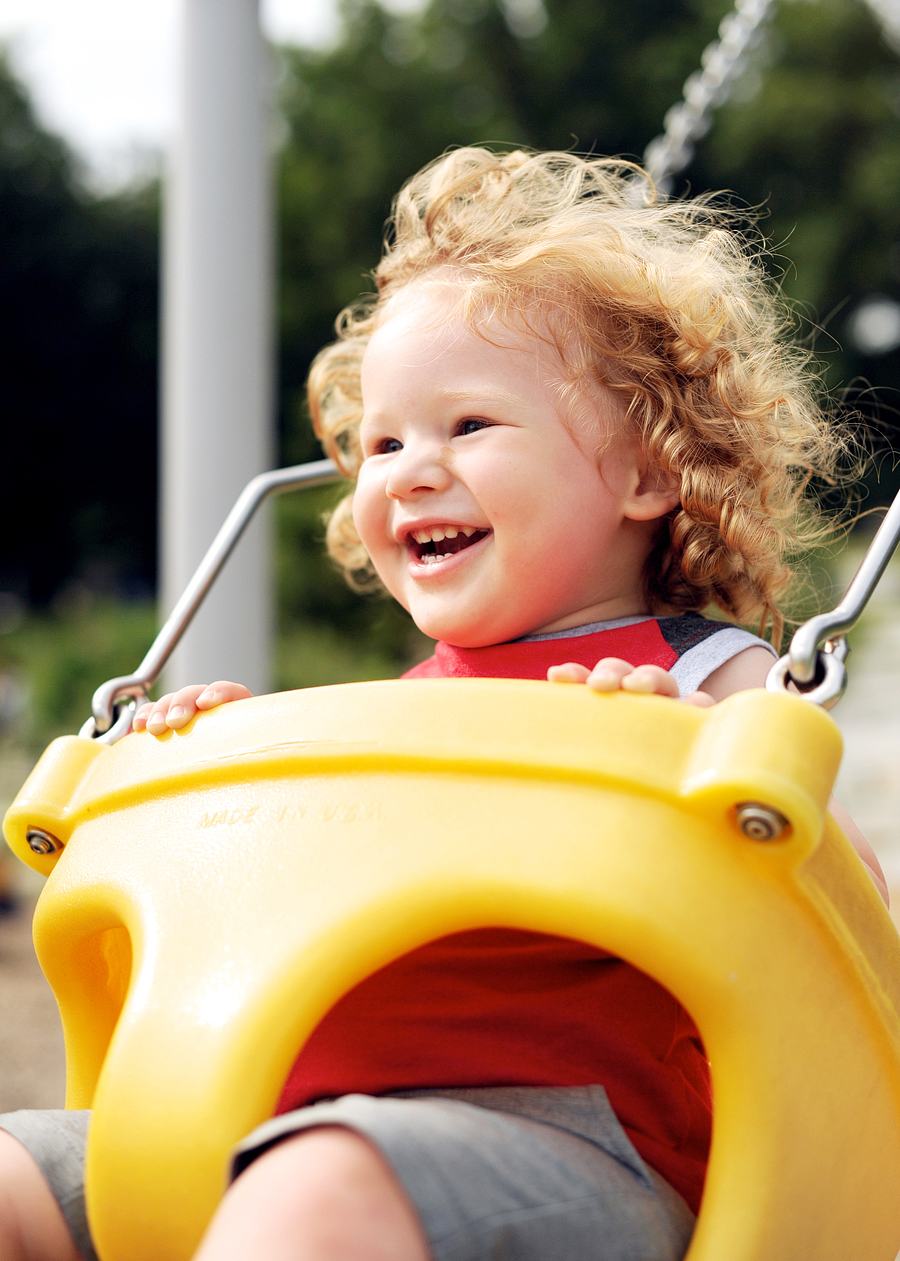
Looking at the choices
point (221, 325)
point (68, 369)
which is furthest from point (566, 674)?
point (68, 369)

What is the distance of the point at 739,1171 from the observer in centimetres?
63

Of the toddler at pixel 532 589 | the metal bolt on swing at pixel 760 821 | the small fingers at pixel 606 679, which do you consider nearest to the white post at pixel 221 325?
the toddler at pixel 532 589

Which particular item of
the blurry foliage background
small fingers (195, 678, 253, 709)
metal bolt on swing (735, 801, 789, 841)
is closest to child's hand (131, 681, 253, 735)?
small fingers (195, 678, 253, 709)

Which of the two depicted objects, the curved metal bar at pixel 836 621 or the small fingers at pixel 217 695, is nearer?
the curved metal bar at pixel 836 621

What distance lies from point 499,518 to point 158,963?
414 mm

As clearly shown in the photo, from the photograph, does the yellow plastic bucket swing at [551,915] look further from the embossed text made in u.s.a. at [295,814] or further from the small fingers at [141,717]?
the small fingers at [141,717]

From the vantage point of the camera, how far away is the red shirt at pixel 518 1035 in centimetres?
77

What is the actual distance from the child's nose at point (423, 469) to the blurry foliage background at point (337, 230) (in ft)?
16.3

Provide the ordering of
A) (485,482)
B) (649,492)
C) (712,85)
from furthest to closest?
(712,85) < (649,492) < (485,482)

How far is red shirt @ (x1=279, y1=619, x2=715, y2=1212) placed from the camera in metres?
0.77

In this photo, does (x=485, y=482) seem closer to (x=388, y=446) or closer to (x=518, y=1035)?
(x=388, y=446)

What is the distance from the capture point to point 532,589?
956 mm

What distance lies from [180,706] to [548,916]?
339mm

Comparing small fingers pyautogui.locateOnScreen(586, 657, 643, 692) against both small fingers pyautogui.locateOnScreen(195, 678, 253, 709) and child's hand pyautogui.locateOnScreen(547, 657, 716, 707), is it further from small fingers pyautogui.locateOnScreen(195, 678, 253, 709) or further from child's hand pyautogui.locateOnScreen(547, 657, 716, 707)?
small fingers pyautogui.locateOnScreen(195, 678, 253, 709)
